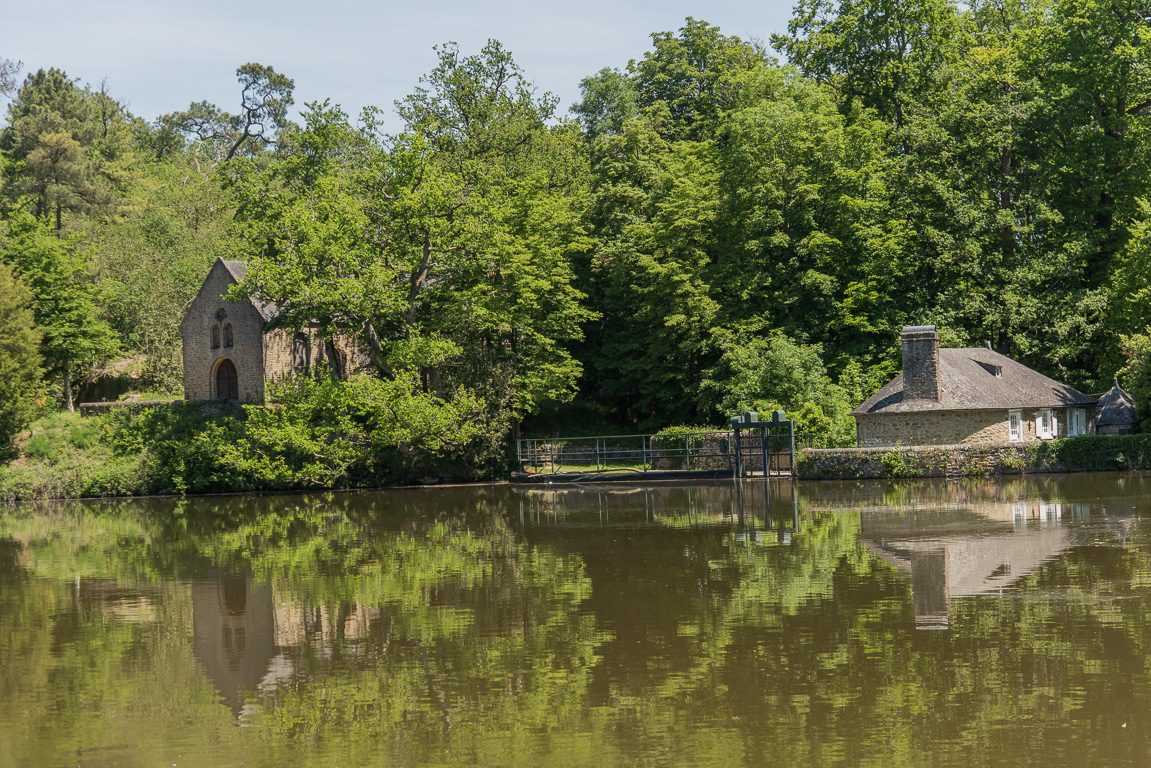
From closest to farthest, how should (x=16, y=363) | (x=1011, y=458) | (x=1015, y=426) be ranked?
(x=1011, y=458)
(x=1015, y=426)
(x=16, y=363)

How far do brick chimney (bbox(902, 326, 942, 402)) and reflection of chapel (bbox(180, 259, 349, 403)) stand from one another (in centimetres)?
2206

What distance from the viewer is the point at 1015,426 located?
118ft

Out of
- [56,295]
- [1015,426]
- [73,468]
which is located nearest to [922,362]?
[1015,426]

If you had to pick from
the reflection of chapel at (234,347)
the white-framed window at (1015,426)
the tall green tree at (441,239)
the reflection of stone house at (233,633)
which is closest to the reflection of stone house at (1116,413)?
the white-framed window at (1015,426)

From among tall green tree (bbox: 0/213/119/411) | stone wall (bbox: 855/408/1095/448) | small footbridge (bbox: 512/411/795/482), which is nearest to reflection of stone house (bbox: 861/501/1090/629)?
stone wall (bbox: 855/408/1095/448)

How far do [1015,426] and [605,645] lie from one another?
27003 millimetres

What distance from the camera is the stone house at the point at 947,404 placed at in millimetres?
35000

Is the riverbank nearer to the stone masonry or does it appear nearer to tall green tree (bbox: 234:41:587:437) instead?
tall green tree (bbox: 234:41:587:437)

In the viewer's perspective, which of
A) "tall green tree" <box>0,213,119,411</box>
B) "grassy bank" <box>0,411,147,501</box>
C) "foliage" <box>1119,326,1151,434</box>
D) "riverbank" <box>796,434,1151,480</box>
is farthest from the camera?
"tall green tree" <box>0,213,119,411</box>

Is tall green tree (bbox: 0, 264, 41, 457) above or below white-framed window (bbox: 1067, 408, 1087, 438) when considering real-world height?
above

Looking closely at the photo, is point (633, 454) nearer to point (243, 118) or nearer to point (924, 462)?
point (924, 462)

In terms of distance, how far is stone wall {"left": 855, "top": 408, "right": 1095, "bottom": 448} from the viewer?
115 ft

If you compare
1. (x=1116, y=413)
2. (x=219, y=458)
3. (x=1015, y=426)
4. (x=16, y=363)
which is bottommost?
(x=219, y=458)

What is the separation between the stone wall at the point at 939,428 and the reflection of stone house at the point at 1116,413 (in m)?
2.87
